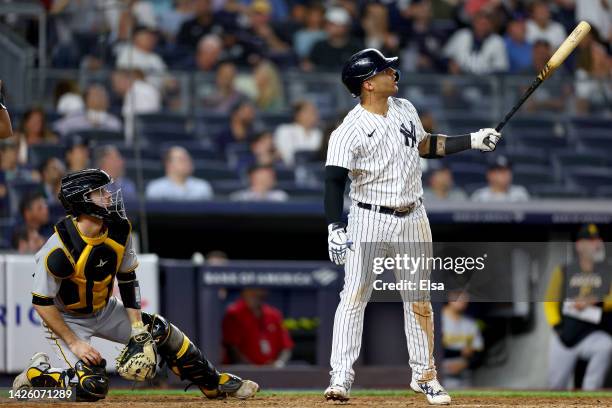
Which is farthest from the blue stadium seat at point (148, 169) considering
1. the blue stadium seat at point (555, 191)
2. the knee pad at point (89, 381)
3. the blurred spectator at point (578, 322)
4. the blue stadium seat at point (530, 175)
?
the knee pad at point (89, 381)

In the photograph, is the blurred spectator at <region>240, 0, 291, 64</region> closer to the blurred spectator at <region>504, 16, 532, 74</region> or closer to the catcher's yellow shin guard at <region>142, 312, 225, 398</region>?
the blurred spectator at <region>504, 16, 532, 74</region>

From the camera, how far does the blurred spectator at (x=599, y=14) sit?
46.7 ft

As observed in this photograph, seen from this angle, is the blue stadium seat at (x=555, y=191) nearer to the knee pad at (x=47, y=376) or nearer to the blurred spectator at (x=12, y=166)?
the blurred spectator at (x=12, y=166)

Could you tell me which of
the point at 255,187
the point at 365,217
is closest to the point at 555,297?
the point at 255,187

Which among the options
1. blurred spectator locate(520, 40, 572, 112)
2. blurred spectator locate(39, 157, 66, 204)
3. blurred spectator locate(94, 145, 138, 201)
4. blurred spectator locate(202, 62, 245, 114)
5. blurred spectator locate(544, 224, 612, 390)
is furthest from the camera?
blurred spectator locate(520, 40, 572, 112)

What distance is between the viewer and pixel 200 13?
1380cm

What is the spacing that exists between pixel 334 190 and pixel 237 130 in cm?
583

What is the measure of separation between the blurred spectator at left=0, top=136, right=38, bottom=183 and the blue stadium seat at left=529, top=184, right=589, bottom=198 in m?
4.31

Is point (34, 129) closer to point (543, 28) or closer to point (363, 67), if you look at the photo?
point (363, 67)

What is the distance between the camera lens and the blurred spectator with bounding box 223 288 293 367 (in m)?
10.1

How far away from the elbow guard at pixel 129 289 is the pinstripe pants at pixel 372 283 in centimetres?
102

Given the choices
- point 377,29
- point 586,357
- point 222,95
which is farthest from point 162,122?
point 586,357

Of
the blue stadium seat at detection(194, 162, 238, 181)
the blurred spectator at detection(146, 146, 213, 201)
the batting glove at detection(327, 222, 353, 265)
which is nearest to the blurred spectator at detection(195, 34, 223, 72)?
the blue stadium seat at detection(194, 162, 238, 181)

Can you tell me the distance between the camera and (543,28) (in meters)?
14.4
